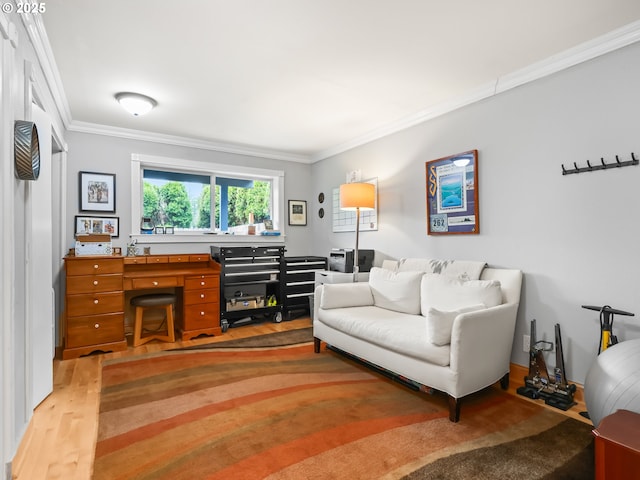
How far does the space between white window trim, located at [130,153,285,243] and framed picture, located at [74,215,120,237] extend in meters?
0.18

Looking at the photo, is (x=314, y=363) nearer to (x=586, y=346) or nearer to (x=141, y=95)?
(x=586, y=346)

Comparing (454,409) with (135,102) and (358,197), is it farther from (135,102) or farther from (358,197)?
(135,102)

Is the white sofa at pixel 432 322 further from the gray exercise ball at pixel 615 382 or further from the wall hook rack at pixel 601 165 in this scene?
the wall hook rack at pixel 601 165

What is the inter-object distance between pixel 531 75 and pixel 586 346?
2.05 metres

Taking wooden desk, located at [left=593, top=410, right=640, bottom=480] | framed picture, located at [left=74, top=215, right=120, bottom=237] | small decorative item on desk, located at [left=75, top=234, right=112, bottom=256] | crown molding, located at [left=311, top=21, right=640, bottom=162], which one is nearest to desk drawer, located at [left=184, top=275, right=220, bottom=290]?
small decorative item on desk, located at [left=75, top=234, right=112, bottom=256]

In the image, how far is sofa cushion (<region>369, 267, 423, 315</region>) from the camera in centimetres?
312

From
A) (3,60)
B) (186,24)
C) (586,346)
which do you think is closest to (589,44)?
(586,346)

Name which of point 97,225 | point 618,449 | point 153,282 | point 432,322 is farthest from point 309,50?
point 97,225

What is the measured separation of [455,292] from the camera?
2.75m

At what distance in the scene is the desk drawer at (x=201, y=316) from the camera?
3.90 m

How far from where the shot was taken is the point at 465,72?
110 inches

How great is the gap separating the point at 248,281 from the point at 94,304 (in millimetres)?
1653

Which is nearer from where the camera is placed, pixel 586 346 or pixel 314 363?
pixel 586 346

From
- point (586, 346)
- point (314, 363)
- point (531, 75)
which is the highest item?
point (531, 75)
